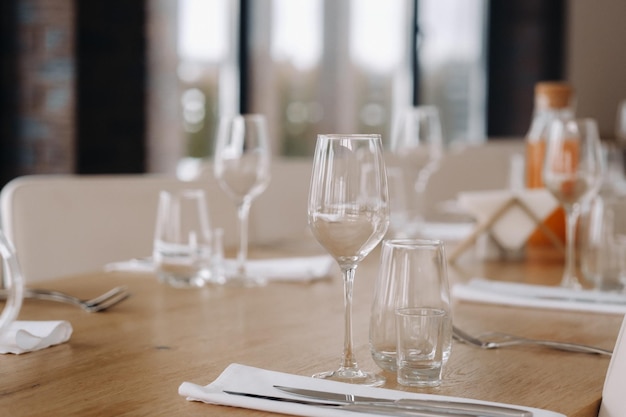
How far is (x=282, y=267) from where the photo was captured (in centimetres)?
156

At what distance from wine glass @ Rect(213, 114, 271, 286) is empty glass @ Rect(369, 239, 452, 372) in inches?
21.7

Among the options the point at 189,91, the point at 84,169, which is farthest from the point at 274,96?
the point at 84,169

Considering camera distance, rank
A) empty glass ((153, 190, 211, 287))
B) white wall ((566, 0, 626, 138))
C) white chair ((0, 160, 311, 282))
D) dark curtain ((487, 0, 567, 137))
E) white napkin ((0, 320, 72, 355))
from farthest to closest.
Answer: white wall ((566, 0, 626, 138)) → dark curtain ((487, 0, 567, 137)) → white chair ((0, 160, 311, 282)) → empty glass ((153, 190, 211, 287)) → white napkin ((0, 320, 72, 355))

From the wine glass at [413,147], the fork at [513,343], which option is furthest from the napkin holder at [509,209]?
the fork at [513,343]

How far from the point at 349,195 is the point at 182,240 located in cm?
56

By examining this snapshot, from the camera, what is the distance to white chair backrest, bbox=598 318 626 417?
2.68 feet

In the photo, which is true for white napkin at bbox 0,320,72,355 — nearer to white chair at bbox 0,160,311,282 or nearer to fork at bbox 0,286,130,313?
fork at bbox 0,286,130,313

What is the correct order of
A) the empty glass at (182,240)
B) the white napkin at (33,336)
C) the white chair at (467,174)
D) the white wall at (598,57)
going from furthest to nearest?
the white wall at (598,57), the white chair at (467,174), the empty glass at (182,240), the white napkin at (33,336)

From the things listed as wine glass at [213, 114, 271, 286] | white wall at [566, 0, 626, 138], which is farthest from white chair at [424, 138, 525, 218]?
white wall at [566, 0, 626, 138]

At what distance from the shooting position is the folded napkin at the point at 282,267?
1487mm

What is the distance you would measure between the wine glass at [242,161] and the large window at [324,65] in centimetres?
197

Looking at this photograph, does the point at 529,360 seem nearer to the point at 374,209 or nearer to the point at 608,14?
the point at 374,209

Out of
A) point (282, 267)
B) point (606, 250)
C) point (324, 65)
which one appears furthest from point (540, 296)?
point (324, 65)

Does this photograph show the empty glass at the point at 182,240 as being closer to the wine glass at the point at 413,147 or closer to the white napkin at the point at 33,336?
the white napkin at the point at 33,336
